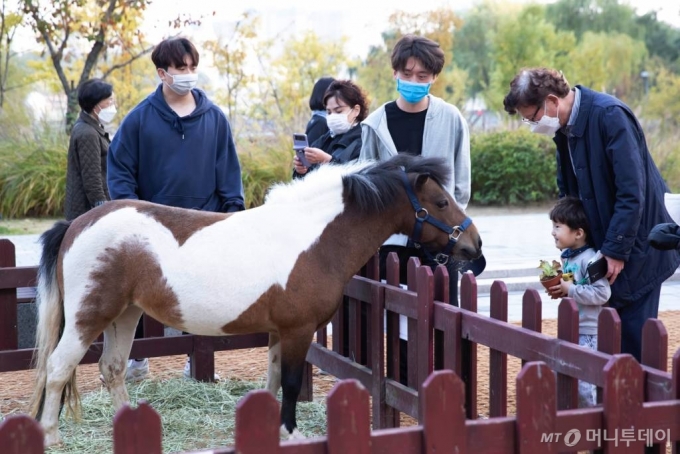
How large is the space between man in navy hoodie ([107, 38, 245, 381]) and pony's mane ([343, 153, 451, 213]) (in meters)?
1.26

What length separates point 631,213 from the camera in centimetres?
356

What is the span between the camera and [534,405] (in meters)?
2.30

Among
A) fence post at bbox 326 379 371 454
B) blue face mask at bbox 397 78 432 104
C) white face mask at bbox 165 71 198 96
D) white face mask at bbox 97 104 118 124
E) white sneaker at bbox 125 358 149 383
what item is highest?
white face mask at bbox 165 71 198 96

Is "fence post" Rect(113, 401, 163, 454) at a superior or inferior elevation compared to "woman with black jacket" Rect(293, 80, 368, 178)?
inferior

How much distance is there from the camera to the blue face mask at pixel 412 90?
4434mm

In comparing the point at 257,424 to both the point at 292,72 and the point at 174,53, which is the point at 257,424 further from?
the point at 292,72

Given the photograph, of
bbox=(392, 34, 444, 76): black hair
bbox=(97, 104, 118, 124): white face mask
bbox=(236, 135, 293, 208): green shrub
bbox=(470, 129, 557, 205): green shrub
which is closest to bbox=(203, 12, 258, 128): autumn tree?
bbox=(236, 135, 293, 208): green shrub

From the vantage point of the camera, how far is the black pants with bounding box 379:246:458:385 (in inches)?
178

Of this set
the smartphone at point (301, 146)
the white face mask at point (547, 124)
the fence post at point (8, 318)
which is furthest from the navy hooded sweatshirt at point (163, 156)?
the white face mask at point (547, 124)

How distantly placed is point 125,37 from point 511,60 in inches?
857

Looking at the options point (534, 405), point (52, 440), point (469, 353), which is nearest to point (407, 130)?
point (469, 353)

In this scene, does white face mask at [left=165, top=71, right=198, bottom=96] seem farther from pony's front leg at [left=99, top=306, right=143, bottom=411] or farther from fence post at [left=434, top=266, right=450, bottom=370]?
fence post at [left=434, top=266, right=450, bottom=370]

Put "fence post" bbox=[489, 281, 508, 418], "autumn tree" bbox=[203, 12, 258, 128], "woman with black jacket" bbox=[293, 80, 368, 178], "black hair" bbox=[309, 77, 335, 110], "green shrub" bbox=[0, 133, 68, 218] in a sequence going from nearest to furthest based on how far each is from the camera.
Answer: "fence post" bbox=[489, 281, 508, 418] < "woman with black jacket" bbox=[293, 80, 368, 178] < "black hair" bbox=[309, 77, 335, 110] < "green shrub" bbox=[0, 133, 68, 218] < "autumn tree" bbox=[203, 12, 258, 128]

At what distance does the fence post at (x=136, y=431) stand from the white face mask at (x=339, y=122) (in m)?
3.60
